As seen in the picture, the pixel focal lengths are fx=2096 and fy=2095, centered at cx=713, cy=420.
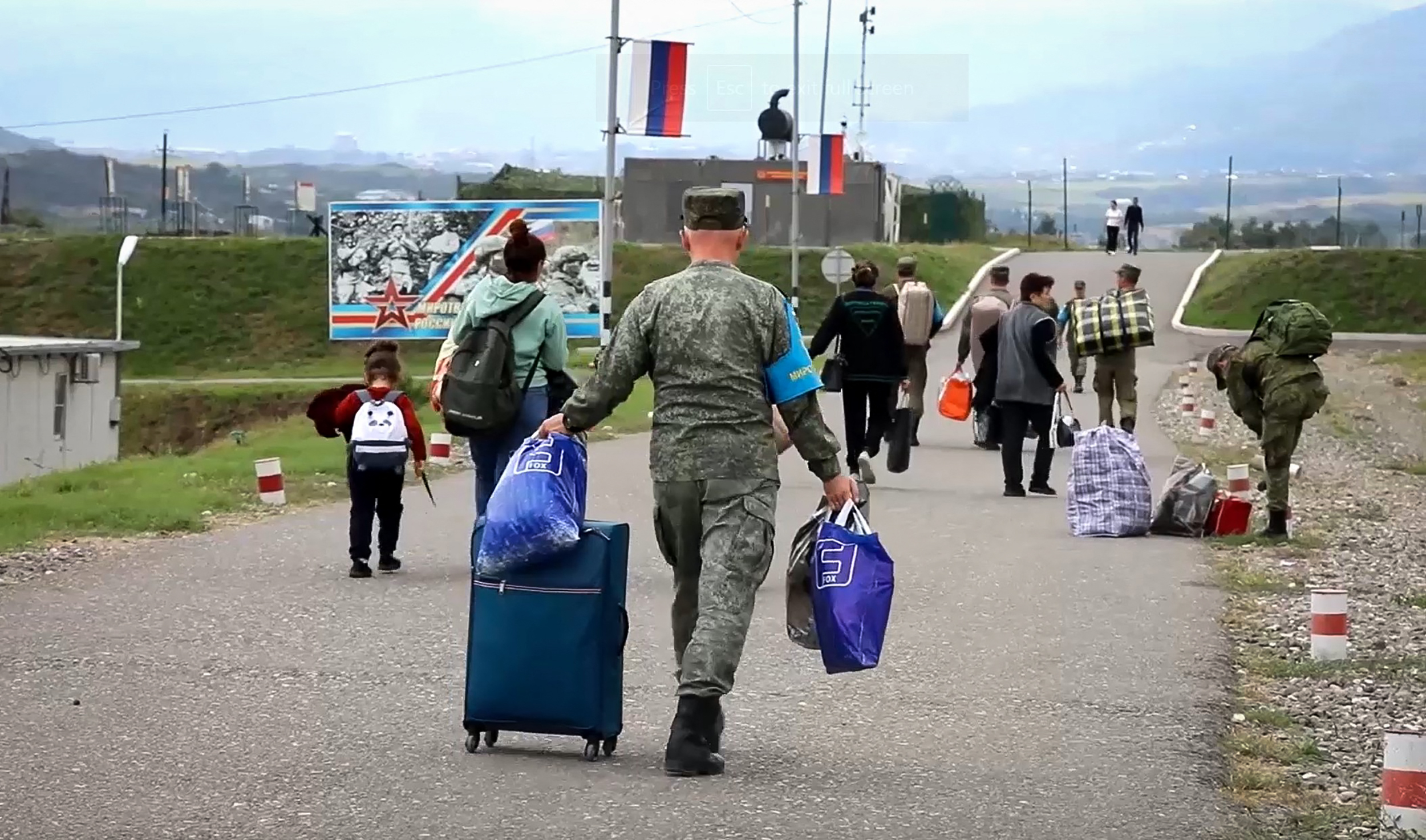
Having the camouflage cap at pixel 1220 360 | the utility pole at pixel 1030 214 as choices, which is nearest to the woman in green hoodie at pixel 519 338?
the camouflage cap at pixel 1220 360

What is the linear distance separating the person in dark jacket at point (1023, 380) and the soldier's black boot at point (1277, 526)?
279 centimetres

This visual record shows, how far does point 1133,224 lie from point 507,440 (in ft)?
178

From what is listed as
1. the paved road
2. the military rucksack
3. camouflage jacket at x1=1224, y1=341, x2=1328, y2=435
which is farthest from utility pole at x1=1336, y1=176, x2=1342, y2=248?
the military rucksack

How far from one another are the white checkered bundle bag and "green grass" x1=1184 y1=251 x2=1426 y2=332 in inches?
1414

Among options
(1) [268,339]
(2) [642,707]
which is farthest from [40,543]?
(1) [268,339]

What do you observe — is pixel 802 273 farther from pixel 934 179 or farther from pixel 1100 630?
pixel 1100 630

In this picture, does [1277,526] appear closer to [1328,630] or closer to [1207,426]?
[1328,630]

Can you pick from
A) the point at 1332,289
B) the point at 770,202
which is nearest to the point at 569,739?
the point at 1332,289

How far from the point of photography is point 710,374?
686 centimetres

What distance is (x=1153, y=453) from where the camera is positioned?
2216 centimetres

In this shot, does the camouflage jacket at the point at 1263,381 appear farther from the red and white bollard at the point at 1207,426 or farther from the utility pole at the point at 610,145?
the utility pole at the point at 610,145

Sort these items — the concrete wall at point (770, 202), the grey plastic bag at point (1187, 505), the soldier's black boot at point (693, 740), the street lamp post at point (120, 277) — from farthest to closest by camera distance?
the concrete wall at point (770, 202) → the street lamp post at point (120, 277) → the grey plastic bag at point (1187, 505) → the soldier's black boot at point (693, 740)

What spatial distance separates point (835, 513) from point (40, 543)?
7.95 m

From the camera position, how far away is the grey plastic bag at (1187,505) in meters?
14.9
